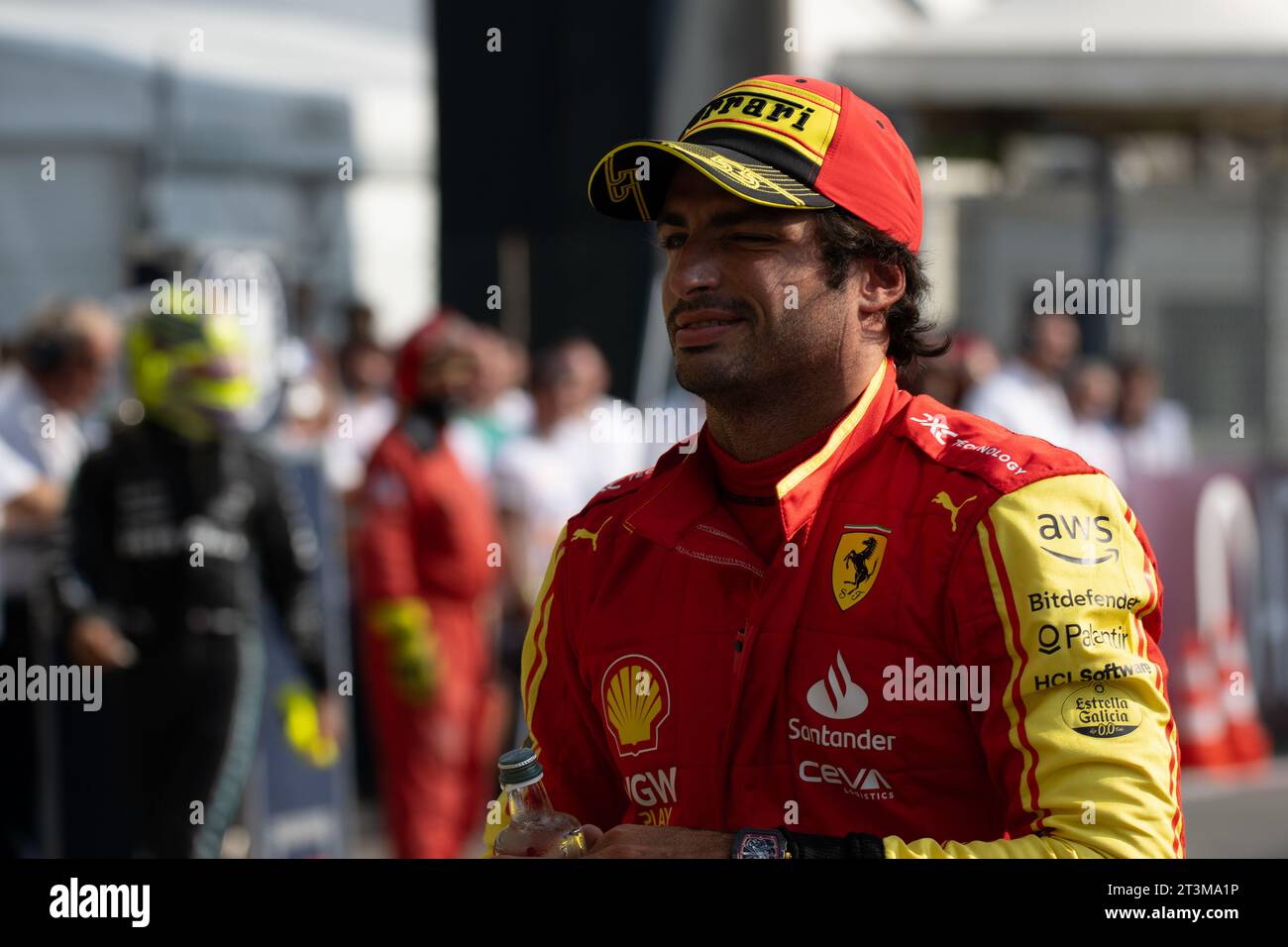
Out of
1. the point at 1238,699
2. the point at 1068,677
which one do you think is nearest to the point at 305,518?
the point at 1068,677

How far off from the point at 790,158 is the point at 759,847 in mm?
948

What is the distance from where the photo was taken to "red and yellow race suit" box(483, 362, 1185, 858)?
7.64 ft

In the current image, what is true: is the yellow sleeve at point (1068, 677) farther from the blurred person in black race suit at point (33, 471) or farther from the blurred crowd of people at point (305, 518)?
the blurred person in black race suit at point (33, 471)

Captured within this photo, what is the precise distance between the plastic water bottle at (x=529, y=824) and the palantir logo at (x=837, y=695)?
1.19 ft

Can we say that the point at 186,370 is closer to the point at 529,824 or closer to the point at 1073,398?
the point at 529,824

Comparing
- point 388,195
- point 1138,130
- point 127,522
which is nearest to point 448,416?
point 127,522

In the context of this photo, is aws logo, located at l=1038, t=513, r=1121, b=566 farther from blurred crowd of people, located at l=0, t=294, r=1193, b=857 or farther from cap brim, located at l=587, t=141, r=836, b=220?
blurred crowd of people, located at l=0, t=294, r=1193, b=857
